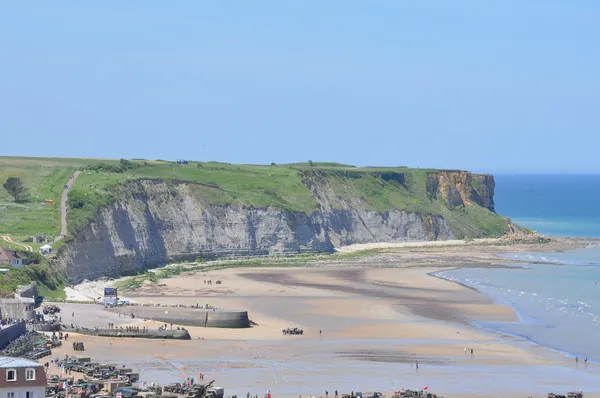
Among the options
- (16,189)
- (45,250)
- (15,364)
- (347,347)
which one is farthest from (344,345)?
(16,189)

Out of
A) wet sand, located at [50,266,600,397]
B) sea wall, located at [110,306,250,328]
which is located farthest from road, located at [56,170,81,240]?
sea wall, located at [110,306,250,328]

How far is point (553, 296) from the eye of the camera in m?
88.4

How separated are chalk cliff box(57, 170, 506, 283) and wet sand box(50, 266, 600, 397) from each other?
35.9 feet

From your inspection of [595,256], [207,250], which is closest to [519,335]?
[207,250]

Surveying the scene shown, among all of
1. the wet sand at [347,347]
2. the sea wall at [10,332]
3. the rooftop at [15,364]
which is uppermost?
the rooftop at [15,364]

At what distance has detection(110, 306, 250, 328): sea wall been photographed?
69.8m

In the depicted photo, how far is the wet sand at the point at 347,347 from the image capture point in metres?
53.1

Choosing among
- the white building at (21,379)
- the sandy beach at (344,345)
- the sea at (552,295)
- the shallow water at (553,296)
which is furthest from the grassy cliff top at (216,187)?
the white building at (21,379)

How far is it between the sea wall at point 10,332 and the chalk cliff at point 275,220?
26.2 metres

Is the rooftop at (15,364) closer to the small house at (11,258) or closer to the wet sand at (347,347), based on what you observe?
the wet sand at (347,347)

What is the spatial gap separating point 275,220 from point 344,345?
204 ft

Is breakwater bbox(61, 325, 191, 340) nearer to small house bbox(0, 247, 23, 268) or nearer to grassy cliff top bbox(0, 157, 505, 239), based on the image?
small house bbox(0, 247, 23, 268)

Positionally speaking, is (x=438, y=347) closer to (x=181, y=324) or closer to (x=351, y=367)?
(x=351, y=367)

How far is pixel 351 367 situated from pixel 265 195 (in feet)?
252
